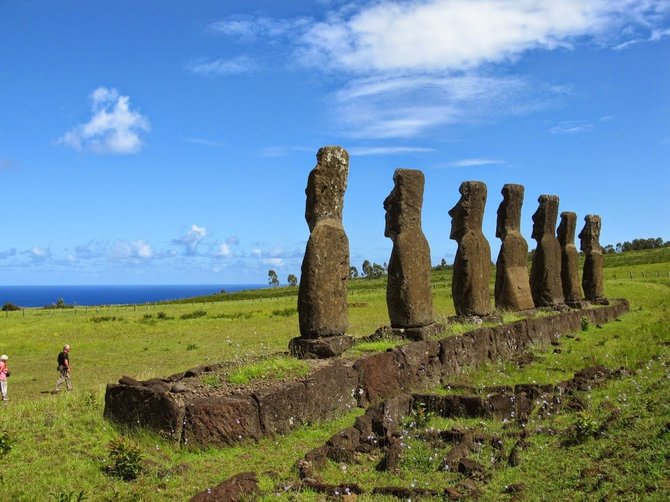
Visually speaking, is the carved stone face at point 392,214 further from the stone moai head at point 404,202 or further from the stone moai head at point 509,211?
the stone moai head at point 509,211

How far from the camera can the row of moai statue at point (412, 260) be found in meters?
12.7

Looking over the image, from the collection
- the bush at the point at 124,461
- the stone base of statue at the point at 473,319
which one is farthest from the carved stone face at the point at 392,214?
the bush at the point at 124,461

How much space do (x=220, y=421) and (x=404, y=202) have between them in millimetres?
8482

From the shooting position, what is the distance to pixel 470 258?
18.8 metres

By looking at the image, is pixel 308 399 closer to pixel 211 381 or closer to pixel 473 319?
pixel 211 381

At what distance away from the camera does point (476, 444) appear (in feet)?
26.7

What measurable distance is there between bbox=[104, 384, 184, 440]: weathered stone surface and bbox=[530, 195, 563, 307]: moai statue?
733 inches

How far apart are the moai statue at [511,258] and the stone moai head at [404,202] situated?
6.92 metres

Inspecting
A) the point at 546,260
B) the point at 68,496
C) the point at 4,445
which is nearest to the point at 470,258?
→ the point at 546,260

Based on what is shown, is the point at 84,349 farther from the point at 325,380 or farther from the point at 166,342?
the point at 325,380

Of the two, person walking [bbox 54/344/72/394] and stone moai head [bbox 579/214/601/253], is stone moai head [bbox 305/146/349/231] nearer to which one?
person walking [bbox 54/344/72/394]

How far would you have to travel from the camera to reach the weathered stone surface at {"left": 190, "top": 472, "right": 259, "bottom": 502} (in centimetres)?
643

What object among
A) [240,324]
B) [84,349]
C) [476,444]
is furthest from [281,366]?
[240,324]

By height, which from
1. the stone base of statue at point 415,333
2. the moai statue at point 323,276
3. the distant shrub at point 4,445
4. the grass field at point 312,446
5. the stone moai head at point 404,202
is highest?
the stone moai head at point 404,202
